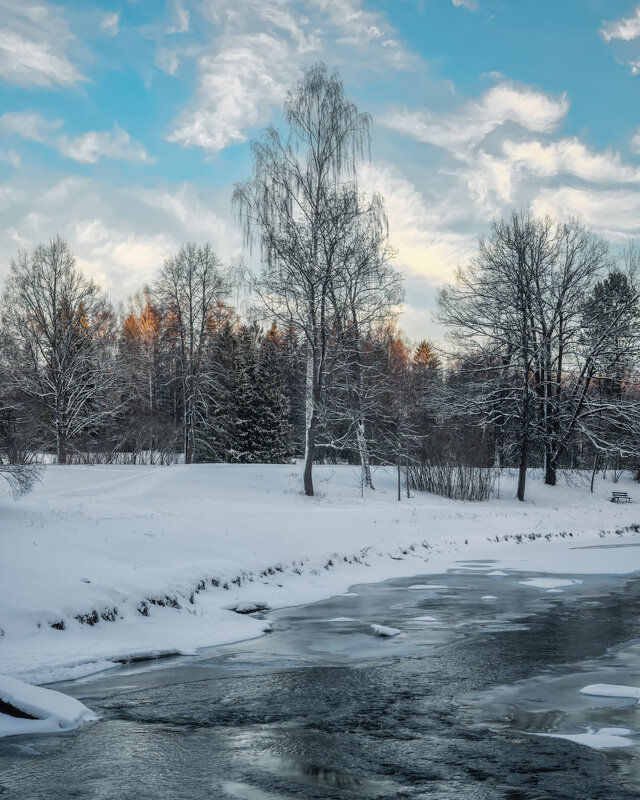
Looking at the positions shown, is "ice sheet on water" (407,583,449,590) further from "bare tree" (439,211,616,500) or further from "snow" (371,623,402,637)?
"bare tree" (439,211,616,500)

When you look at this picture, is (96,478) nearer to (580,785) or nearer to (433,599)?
(433,599)

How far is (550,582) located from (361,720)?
29.1 feet

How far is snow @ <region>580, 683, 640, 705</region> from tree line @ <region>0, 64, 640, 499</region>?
43.1ft

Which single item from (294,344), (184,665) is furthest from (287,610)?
(294,344)

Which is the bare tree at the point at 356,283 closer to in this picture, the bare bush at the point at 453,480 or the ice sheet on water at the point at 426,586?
the bare bush at the point at 453,480

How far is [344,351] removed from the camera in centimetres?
2558

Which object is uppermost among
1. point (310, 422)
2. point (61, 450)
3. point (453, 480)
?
point (310, 422)

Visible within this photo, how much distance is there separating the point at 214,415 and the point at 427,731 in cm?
4437

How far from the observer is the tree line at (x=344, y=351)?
25469 millimetres

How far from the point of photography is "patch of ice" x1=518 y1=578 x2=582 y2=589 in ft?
43.0

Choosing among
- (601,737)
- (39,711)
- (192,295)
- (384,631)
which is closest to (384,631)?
(384,631)

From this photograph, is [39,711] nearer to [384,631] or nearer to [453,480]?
[384,631]

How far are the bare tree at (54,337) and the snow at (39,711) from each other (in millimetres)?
30562

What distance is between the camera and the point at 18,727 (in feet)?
17.8
